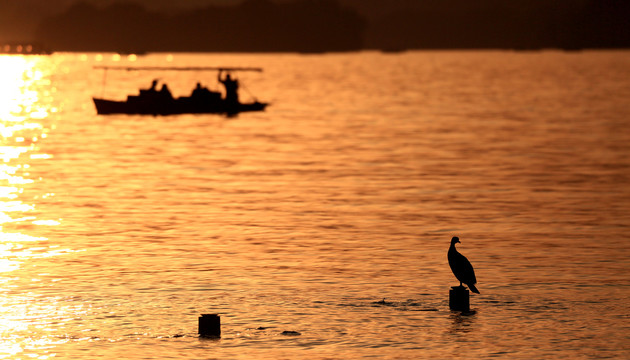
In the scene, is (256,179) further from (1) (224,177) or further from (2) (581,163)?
(2) (581,163)

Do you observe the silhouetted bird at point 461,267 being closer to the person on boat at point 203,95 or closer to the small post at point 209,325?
the small post at point 209,325

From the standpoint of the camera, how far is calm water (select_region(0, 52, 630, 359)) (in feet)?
64.5

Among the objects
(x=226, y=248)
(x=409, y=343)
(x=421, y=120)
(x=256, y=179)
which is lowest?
(x=409, y=343)

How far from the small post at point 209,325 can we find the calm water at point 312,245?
0.36 meters

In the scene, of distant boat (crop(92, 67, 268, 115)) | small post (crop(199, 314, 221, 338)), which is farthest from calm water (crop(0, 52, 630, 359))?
distant boat (crop(92, 67, 268, 115))

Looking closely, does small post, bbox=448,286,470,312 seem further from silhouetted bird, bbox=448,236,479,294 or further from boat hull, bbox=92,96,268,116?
boat hull, bbox=92,96,268,116

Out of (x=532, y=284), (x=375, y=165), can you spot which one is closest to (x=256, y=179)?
(x=375, y=165)

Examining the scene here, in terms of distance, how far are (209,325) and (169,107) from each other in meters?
68.6

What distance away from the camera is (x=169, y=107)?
86938 mm

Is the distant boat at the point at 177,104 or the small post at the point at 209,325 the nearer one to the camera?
the small post at the point at 209,325

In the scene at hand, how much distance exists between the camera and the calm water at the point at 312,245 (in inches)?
774

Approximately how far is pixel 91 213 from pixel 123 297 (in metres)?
13.5

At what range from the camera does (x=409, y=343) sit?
19.2 m

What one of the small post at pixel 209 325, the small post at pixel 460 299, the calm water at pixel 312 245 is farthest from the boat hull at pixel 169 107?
the small post at pixel 209 325
